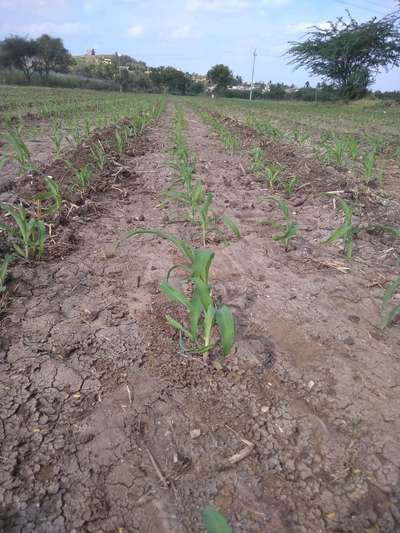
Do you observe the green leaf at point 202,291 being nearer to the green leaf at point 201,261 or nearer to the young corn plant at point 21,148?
the green leaf at point 201,261

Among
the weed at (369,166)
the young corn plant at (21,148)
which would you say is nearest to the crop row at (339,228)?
the weed at (369,166)

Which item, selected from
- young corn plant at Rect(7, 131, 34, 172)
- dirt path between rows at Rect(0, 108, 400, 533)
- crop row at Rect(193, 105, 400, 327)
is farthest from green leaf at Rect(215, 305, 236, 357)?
young corn plant at Rect(7, 131, 34, 172)

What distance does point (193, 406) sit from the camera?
1196mm

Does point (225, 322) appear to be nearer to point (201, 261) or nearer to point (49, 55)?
point (201, 261)

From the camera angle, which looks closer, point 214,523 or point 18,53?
point 214,523

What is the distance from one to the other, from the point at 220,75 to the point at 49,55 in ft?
102

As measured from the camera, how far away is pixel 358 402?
1208mm

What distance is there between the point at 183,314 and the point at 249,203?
1752 millimetres

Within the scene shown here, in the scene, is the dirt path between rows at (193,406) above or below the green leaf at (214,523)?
below

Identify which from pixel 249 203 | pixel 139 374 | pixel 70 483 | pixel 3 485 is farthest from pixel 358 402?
pixel 249 203

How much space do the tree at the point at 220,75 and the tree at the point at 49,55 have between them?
89.3 ft

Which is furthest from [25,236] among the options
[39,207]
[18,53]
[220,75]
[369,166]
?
[220,75]

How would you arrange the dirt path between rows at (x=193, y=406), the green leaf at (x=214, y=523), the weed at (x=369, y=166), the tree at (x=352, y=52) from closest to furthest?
the green leaf at (x=214, y=523), the dirt path between rows at (x=193, y=406), the weed at (x=369, y=166), the tree at (x=352, y=52)

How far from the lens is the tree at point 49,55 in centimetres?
4697
